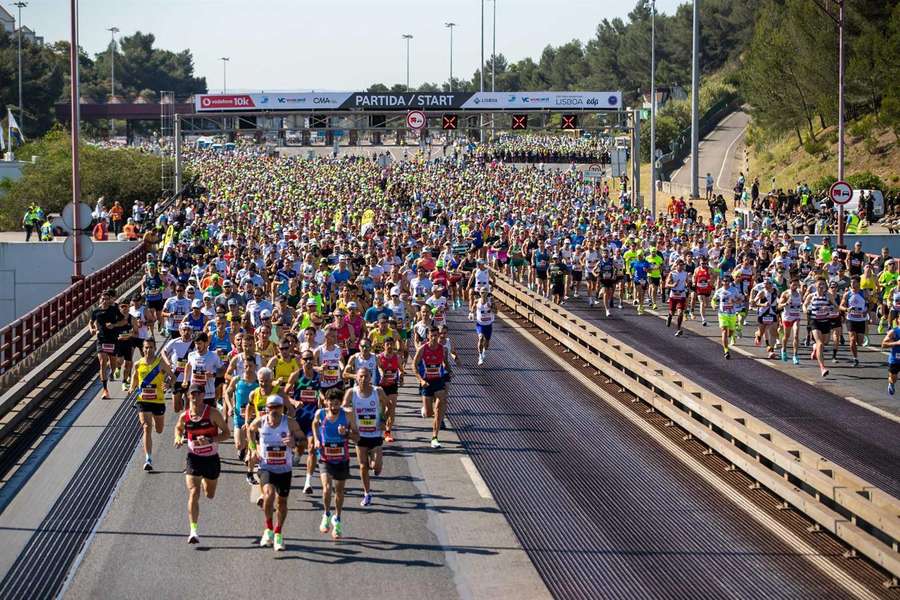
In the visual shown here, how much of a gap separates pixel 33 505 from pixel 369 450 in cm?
405

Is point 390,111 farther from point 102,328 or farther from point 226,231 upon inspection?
point 102,328

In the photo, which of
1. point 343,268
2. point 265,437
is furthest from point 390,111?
point 265,437

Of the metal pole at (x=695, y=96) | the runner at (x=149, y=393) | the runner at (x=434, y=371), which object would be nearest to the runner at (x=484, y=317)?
the runner at (x=434, y=371)

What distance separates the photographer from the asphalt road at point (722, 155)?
91000 millimetres

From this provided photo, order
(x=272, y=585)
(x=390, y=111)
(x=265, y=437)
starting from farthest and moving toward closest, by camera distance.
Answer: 1. (x=390, y=111)
2. (x=265, y=437)
3. (x=272, y=585)

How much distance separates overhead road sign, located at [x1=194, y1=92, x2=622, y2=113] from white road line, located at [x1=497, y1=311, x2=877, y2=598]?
38.4 metres

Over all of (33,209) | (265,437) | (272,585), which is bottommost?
(272,585)

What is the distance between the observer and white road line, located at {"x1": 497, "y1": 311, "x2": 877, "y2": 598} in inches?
487

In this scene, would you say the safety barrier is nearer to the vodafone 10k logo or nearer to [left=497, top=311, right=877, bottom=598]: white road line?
[left=497, top=311, right=877, bottom=598]: white road line

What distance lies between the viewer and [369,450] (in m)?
14.8

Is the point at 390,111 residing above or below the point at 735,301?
above

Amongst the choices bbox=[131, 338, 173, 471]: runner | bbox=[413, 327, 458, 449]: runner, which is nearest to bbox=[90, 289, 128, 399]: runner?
bbox=[131, 338, 173, 471]: runner

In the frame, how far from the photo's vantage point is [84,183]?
59719 mm

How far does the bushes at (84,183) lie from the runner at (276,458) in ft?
158
